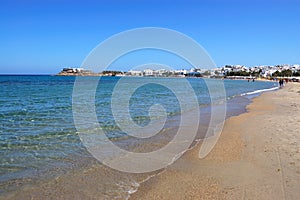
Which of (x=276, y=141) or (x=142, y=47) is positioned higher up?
(x=142, y=47)

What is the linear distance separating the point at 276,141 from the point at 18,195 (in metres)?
8.44

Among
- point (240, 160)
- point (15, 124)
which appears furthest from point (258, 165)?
point (15, 124)

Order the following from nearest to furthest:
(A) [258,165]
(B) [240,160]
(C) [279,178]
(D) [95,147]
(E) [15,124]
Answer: (C) [279,178] → (A) [258,165] → (B) [240,160] → (D) [95,147] → (E) [15,124]

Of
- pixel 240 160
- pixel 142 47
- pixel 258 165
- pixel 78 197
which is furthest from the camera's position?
pixel 142 47

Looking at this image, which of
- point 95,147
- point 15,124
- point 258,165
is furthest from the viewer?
point 15,124

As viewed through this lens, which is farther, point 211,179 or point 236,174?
point 236,174

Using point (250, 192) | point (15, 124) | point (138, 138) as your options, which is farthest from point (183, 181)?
point (15, 124)

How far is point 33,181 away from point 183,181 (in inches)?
138

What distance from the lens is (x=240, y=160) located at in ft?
25.7

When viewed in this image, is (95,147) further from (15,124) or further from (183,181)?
(15,124)

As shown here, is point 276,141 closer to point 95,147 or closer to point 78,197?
point 95,147

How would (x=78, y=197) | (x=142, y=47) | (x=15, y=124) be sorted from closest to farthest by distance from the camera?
1. (x=78, y=197)
2. (x=142, y=47)
3. (x=15, y=124)

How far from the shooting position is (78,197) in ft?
18.3

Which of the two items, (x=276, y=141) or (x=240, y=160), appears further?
(x=276, y=141)
